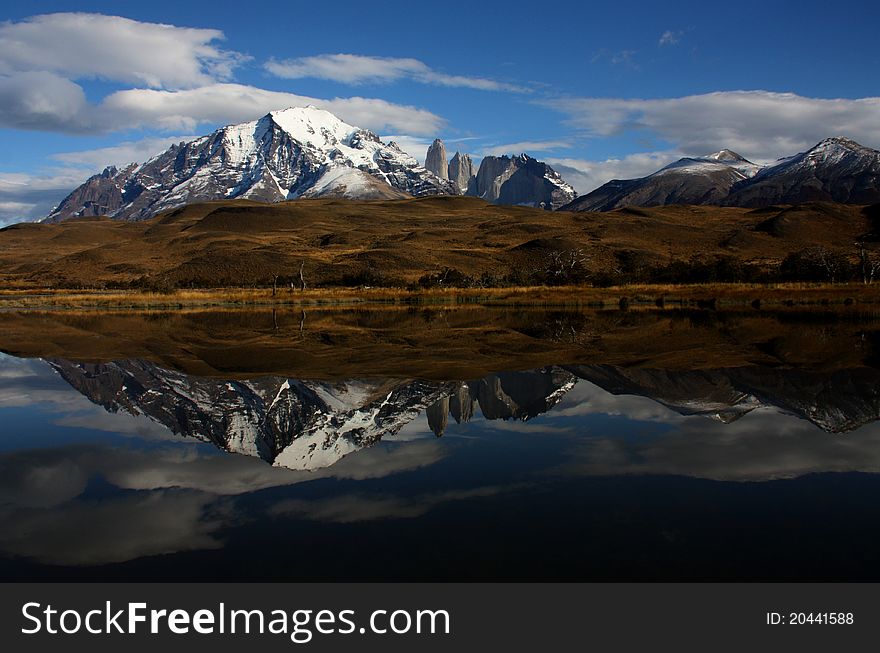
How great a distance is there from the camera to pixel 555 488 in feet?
35.9

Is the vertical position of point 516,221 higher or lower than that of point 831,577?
higher

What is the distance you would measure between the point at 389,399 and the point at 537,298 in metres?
53.6

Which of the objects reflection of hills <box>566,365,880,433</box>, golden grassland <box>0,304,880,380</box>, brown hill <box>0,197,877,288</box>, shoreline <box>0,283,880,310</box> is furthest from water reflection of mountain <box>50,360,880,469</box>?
brown hill <box>0,197,877,288</box>

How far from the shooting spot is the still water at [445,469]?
8.30 metres

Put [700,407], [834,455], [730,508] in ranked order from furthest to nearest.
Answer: [700,407] → [834,455] → [730,508]

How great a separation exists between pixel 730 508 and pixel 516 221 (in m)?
184

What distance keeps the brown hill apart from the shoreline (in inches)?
976

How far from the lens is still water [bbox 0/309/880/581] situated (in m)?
8.30

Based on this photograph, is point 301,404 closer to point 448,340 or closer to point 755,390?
point 755,390

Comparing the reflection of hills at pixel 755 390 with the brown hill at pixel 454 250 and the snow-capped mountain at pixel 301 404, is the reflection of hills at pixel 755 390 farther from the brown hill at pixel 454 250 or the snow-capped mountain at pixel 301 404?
the brown hill at pixel 454 250

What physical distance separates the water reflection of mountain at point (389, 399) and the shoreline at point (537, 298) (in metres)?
41.9
